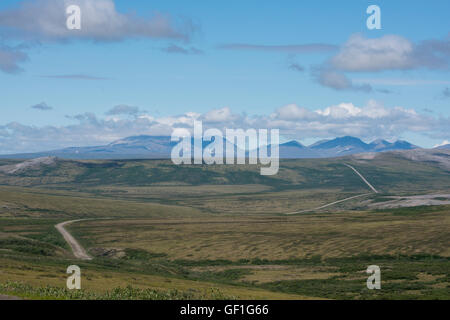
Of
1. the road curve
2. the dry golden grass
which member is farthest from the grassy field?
the road curve

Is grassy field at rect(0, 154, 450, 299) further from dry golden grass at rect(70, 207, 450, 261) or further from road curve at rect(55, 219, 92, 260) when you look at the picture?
road curve at rect(55, 219, 92, 260)

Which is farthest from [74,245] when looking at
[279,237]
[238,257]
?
[279,237]

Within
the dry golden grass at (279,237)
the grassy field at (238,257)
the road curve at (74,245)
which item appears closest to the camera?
the grassy field at (238,257)

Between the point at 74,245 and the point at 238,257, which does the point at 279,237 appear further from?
the point at 74,245

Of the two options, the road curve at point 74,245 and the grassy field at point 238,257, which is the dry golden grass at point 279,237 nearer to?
the grassy field at point 238,257

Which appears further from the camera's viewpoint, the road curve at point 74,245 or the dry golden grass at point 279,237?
the dry golden grass at point 279,237

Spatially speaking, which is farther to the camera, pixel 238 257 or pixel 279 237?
pixel 279 237

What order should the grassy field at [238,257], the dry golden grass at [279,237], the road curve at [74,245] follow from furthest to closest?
the dry golden grass at [279,237]
the road curve at [74,245]
the grassy field at [238,257]

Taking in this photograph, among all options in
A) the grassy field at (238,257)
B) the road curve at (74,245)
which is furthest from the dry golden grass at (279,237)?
the road curve at (74,245)

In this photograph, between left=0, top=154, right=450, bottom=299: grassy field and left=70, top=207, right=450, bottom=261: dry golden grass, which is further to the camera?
left=70, top=207, right=450, bottom=261: dry golden grass

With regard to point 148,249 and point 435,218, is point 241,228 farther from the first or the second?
point 435,218
